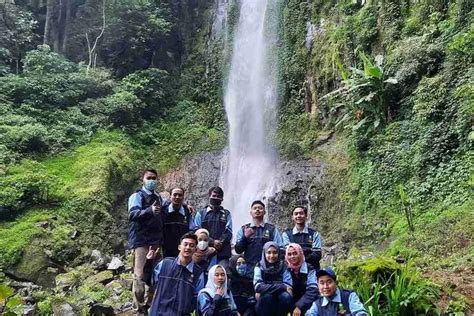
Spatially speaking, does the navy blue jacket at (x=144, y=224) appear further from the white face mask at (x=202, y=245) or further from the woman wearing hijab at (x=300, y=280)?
the woman wearing hijab at (x=300, y=280)

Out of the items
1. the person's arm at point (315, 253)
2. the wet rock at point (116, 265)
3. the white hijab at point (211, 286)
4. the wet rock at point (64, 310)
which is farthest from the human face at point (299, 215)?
the wet rock at point (116, 265)

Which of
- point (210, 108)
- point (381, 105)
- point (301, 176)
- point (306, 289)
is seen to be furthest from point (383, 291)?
point (210, 108)

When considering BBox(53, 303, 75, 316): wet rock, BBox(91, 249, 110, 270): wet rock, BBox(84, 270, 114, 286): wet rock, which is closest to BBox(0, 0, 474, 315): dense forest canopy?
BBox(84, 270, 114, 286): wet rock

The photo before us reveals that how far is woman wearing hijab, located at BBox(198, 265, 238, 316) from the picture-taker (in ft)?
13.0

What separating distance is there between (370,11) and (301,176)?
16.2 feet

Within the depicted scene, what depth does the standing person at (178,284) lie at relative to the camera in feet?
13.1

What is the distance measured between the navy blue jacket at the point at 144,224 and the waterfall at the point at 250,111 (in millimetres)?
7811

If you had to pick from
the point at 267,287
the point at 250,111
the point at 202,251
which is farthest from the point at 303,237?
the point at 250,111

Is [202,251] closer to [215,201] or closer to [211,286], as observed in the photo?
[211,286]

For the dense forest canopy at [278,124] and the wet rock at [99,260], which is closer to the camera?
the dense forest canopy at [278,124]

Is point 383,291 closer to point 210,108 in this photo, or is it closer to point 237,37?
point 210,108

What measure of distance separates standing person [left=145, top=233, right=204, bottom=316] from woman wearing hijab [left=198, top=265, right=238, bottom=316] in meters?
0.12

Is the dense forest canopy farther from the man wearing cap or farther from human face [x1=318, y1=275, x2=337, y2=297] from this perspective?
human face [x1=318, y1=275, x2=337, y2=297]

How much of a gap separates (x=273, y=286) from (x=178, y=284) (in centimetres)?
92
